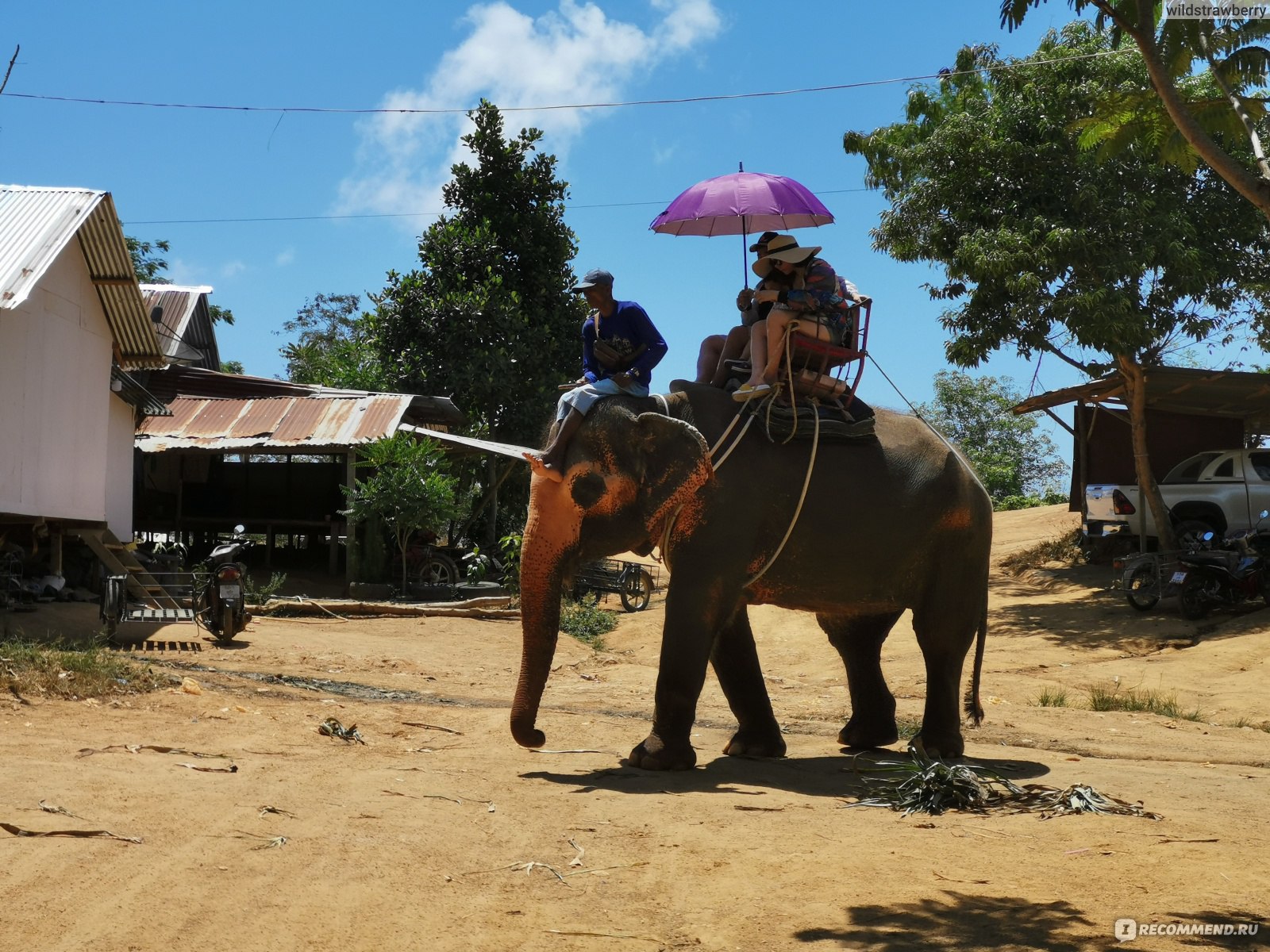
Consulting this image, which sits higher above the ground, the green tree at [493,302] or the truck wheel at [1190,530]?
the green tree at [493,302]

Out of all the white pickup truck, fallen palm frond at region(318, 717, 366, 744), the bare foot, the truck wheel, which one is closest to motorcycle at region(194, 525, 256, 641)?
fallen palm frond at region(318, 717, 366, 744)

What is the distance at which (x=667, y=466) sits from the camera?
24.1ft

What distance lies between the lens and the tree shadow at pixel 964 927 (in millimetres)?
4195

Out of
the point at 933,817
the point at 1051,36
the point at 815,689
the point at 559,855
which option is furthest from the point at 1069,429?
the point at 559,855

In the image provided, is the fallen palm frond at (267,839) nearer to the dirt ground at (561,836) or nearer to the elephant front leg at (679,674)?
the dirt ground at (561,836)

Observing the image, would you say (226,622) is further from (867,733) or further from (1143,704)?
(1143,704)

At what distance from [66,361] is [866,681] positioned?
409 inches

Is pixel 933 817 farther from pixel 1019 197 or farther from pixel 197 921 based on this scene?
pixel 1019 197

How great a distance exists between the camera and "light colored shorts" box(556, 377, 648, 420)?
7480 mm

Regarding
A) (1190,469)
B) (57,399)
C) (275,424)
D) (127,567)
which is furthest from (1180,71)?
(275,424)

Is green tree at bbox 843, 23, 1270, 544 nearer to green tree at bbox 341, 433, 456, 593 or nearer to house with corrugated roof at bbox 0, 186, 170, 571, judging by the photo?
green tree at bbox 341, 433, 456, 593

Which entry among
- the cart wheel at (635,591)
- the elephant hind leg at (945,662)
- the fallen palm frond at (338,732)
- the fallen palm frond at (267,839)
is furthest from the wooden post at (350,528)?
the fallen palm frond at (267,839)

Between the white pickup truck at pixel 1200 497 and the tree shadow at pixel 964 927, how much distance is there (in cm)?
1519

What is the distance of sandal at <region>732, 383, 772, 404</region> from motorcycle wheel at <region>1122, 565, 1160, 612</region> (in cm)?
1127
